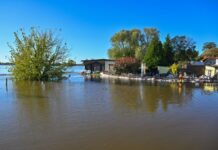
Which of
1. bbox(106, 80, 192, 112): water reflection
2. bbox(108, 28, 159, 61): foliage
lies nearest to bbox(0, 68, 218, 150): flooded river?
bbox(106, 80, 192, 112): water reflection

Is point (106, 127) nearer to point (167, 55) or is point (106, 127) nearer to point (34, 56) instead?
point (34, 56)

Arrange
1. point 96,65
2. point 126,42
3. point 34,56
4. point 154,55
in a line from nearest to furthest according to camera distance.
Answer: point 34,56, point 154,55, point 126,42, point 96,65

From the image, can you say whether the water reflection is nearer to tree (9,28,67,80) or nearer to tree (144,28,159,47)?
tree (9,28,67,80)

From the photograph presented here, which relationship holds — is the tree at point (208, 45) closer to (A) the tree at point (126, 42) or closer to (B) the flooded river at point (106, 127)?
(A) the tree at point (126, 42)

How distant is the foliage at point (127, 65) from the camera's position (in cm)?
4009

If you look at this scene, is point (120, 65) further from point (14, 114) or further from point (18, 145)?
point (18, 145)

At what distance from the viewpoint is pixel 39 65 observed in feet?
87.1

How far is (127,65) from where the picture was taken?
40.3 metres

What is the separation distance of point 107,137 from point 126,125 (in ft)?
4.44

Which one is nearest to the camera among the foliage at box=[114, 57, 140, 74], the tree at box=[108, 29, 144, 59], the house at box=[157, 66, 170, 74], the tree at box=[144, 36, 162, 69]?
the house at box=[157, 66, 170, 74]

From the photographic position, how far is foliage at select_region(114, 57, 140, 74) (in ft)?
132

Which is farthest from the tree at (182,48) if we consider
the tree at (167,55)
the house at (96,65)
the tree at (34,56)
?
the tree at (34,56)

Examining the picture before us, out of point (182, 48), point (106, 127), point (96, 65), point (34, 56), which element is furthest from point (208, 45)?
point (106, 127)

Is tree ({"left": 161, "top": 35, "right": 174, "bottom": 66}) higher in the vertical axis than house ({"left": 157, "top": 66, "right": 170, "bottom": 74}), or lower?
higher
